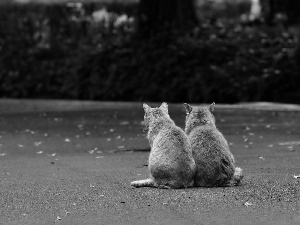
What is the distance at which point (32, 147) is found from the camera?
13.6 m

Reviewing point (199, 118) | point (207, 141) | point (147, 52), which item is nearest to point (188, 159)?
point (207, 141)

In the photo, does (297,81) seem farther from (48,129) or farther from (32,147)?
(32,147)

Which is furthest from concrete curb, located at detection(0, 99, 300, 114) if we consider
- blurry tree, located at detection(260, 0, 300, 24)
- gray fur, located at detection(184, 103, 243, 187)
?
gray fur, located at detection(184, 103, 243, 187)

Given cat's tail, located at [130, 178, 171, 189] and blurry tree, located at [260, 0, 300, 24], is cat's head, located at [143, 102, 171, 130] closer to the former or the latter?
cat's tail, located at [130, 178, 171, 189]

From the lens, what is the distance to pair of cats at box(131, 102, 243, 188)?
8.60 m

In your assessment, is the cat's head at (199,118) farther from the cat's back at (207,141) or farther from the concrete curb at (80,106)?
the concrete curb at (80,106)

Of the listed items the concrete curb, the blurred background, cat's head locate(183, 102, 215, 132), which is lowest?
the concrete curb

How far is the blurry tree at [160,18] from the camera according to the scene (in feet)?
84.3

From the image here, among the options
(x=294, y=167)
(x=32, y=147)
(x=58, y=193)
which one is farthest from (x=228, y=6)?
(x=58, y=193)

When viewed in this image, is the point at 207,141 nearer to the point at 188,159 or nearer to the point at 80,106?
the point at 188,159

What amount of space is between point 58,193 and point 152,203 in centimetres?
130

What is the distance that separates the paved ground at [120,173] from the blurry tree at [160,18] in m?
6.62

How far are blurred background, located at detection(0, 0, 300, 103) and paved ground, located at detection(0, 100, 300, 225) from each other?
3201 mm

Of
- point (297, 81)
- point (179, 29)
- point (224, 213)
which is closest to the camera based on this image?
point (224, 213)
